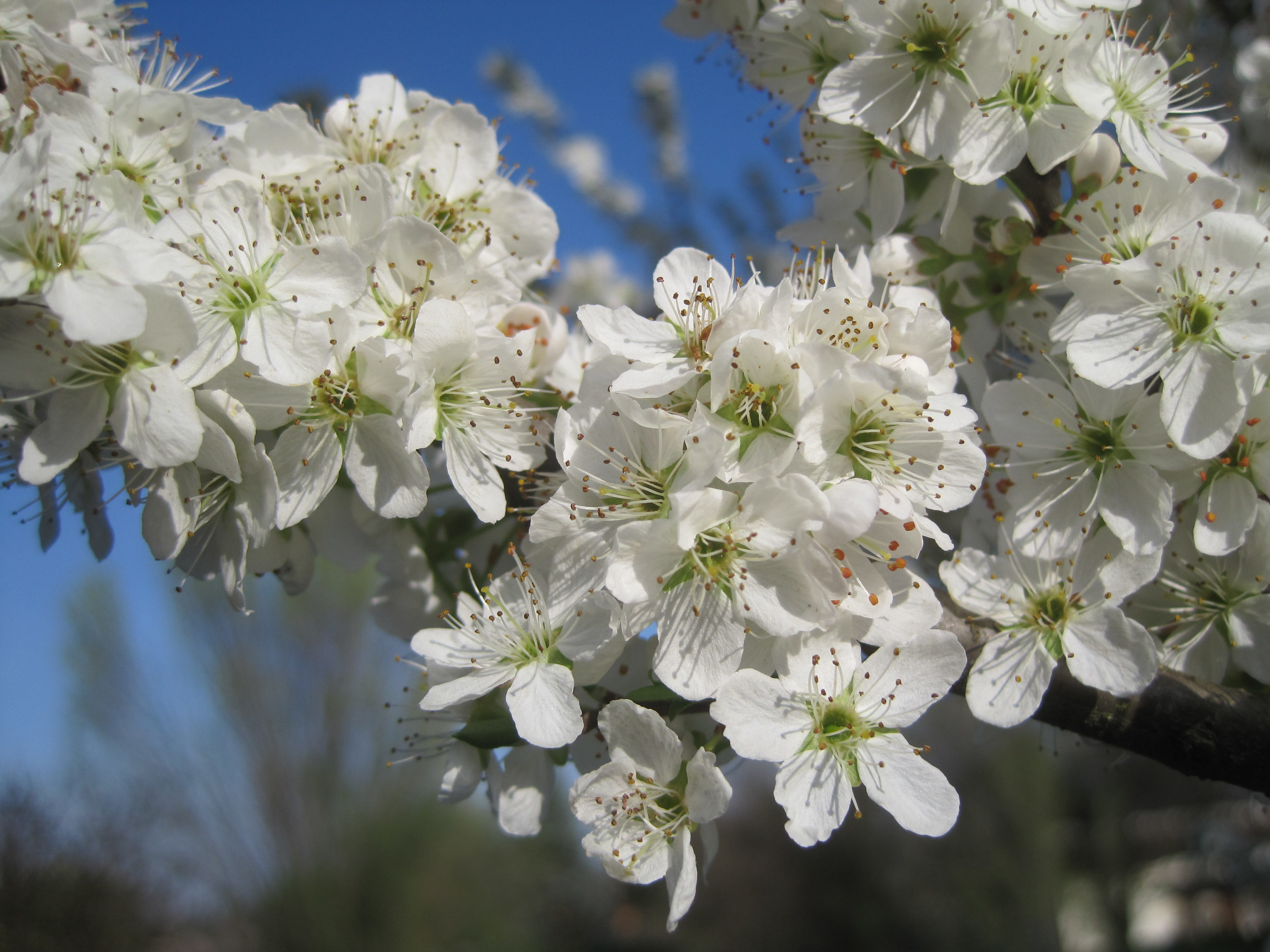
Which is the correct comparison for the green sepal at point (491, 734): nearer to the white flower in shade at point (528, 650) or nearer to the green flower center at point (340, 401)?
the white flower in shade at point (528, 650)

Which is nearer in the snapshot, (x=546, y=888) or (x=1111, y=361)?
(x=1111, y=361)

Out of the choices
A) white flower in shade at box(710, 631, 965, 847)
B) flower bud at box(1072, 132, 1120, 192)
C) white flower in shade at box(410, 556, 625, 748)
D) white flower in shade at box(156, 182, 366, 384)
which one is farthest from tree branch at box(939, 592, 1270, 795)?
white flower in shade at box(156, 182, 366, 384)

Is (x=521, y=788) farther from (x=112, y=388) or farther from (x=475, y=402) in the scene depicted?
(x=112, y=388)

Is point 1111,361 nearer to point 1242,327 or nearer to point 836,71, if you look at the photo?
point 1242,327

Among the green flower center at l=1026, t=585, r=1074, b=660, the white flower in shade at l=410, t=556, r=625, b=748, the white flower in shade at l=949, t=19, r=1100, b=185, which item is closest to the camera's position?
the white flower in shade at l=410, t=556, r=625, b=748

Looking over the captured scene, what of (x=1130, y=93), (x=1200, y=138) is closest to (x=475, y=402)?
(x=1130, y=93)

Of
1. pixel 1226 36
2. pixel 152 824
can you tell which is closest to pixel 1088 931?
pixel 1226 36

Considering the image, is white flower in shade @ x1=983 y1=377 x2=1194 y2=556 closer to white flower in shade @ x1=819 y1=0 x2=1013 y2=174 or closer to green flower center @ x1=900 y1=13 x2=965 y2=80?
white flower in shade @ x1=819 y1=0 x2=1013 y2=174
